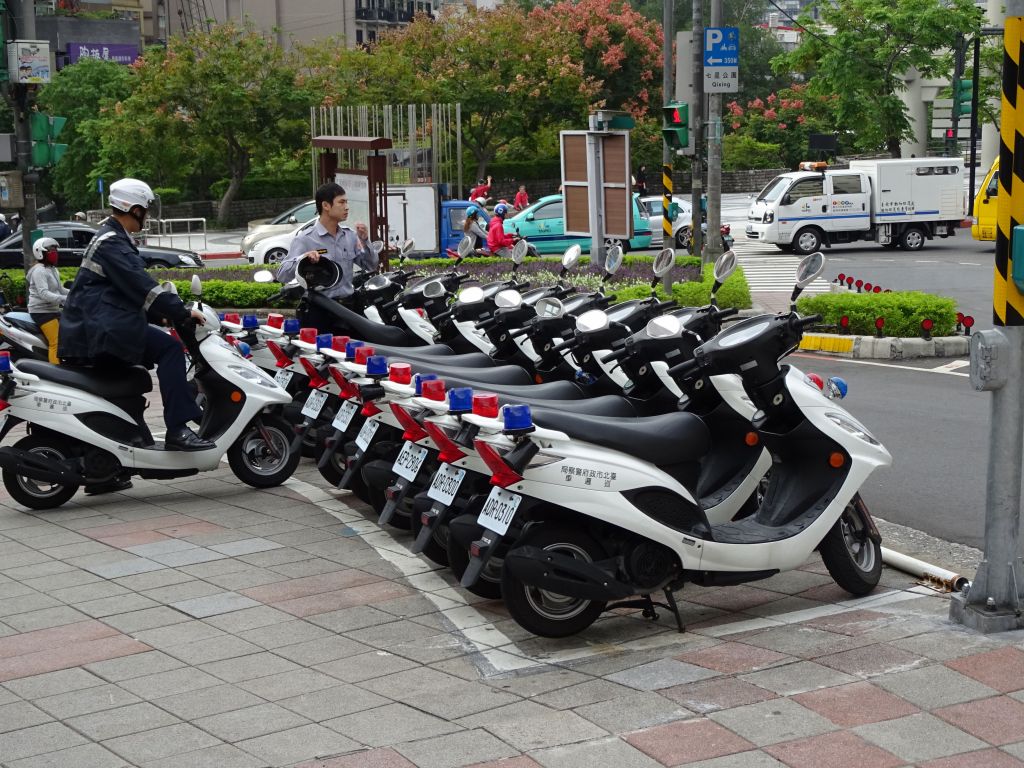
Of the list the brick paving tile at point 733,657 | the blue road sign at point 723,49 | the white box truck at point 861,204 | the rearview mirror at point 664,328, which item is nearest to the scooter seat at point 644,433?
the rearview mirror at point 664,328

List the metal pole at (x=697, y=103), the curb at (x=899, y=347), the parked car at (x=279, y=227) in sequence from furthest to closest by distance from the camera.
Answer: the parked car at (x=279, y=227) < the metal pole at (x=697, y=103) < the curb at (x=899, y=347)

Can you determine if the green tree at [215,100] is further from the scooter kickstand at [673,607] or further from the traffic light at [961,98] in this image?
the scooter kickstand at [673,607]

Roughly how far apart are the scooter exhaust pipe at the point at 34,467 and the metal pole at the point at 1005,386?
5.15 meters

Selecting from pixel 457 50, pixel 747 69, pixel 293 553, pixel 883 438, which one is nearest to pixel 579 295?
pixel 293 553

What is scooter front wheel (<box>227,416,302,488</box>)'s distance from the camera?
29.1 feet

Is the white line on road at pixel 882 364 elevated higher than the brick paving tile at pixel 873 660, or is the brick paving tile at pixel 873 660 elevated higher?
the white line on road at pixel 882 364

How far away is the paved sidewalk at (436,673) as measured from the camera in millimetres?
4637

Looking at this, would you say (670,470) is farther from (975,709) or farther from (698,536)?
(975,709)

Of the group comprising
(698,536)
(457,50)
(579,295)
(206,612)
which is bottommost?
(206,612)

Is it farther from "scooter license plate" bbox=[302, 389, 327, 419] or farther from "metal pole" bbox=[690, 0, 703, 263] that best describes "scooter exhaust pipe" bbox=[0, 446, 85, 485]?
"metal pole" bbox=[690, 0, 703, 263]

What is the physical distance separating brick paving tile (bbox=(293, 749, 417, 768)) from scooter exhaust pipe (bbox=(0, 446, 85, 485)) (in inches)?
165

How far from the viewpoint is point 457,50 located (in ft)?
137

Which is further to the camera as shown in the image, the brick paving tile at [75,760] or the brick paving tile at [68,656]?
the brick paving tile at [68,656]

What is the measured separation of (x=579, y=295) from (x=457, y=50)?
34.7 m
